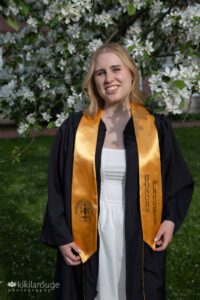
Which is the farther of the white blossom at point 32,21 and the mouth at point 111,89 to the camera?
the white blossom at point 32,21

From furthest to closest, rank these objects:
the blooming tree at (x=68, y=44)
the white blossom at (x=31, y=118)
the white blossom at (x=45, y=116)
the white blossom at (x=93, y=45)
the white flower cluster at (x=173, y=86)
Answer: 1. the white blossom at (x=31, y=118)
2. the white blossom at (x=45, y=116)
3. the white blossom at (x=93, y=45)
4. the blooming tree at (x=68, y=44)
5. the white flower cluster at (x=173, y=86)

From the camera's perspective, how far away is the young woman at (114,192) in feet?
8.49

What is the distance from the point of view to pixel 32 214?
639 cm

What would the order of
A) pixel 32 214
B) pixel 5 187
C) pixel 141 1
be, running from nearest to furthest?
pixel 141 1
pixel 32 214
pixel 5 187

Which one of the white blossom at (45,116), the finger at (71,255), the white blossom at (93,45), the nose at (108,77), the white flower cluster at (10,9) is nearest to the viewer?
the white flower cluster at (10,9)

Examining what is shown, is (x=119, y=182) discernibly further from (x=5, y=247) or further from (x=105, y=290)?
(x=5, y=247)

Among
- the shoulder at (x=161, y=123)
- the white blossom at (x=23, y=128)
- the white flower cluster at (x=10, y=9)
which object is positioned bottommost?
the shoulder at (x=161, y=123)

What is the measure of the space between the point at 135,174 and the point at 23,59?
2.10 meters

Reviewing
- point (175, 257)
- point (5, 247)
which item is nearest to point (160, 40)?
point (175, 257)

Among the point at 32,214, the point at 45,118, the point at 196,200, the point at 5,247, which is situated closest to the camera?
the point at 45,118

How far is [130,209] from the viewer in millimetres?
2584

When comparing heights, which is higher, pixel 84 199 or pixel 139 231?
pixel 84 199

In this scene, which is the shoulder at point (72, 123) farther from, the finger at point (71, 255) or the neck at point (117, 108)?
the finger at point (71, 255)

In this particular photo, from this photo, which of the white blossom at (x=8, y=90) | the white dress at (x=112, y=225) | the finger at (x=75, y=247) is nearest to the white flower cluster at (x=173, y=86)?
the white dress at (x=112, y=225)
